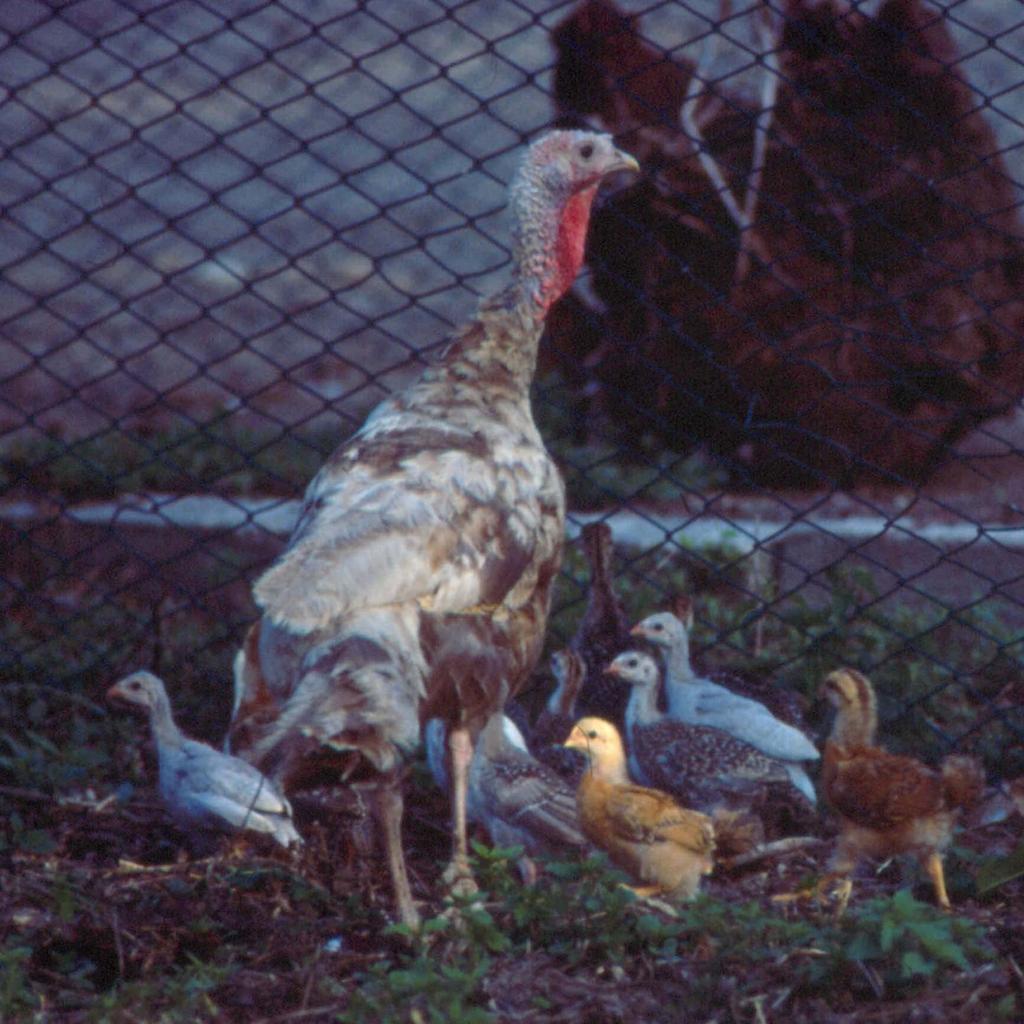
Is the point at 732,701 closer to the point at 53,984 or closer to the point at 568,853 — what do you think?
the point at 568,853

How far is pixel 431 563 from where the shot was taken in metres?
4.17

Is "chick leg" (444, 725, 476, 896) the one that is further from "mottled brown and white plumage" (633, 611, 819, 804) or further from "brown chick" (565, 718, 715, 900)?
"mottled brown and white plumage" (633, 611, 819, 804)

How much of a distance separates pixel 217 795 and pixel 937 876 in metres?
1.56

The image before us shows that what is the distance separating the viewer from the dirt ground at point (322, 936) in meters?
3.43

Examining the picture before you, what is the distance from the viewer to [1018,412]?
732cm

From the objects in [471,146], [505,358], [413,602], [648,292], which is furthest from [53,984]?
[471,146]

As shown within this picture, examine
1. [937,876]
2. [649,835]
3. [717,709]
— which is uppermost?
[937,876]

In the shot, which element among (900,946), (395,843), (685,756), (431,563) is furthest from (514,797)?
(900,946)

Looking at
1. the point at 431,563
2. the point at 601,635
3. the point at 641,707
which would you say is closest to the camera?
the point at 431,563

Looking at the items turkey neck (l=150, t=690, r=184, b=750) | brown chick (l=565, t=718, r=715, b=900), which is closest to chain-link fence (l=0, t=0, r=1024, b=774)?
turkey neck (l=150, t=690, r=184, b=750)

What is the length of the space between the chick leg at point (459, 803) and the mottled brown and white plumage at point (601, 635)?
1.14 metres

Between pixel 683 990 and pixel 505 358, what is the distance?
5.95 feet

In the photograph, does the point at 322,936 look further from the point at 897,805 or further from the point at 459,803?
the point at 897,805

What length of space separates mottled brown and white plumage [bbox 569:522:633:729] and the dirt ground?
81 cm
